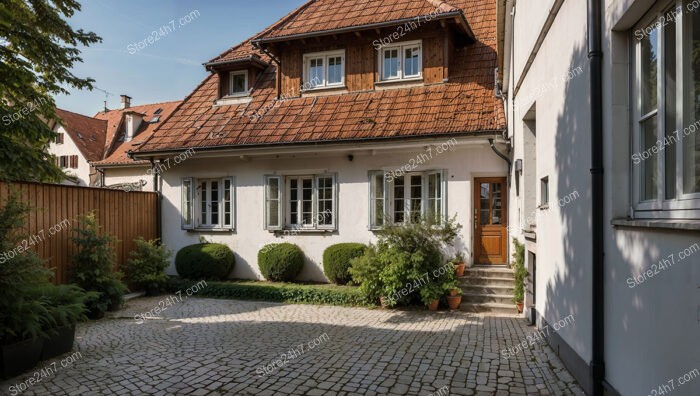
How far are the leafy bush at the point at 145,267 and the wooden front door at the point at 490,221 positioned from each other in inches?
313

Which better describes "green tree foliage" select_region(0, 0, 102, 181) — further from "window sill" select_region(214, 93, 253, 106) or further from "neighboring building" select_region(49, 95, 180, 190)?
"neighboring building" select_region(49, 95, 180, 190)

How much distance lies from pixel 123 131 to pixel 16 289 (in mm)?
21236

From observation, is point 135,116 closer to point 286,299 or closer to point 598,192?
point 286,299

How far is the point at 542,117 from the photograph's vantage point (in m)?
6.64

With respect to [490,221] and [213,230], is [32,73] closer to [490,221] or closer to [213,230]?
[213,230]

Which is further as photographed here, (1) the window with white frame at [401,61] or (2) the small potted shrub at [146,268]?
(1) the window with white frame at [401,61]

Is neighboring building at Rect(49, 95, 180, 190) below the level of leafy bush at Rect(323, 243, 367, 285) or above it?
above

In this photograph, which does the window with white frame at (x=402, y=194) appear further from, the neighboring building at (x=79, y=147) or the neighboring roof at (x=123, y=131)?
the neighboring building at (x=79, y=147)

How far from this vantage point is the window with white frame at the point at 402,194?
10664mm

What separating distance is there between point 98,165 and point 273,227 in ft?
38.5

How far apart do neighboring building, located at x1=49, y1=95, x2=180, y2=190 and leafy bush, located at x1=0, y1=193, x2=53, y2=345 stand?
1285 cm

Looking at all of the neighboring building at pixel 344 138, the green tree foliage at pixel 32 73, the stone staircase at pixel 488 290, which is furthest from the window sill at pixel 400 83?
the green tree foliage at pixel 32 73

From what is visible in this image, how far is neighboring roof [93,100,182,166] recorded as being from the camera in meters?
19.6

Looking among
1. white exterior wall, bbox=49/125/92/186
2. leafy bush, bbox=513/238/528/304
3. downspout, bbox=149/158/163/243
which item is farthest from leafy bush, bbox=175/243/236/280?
white exterior wall, bbox=49/125/92/186
